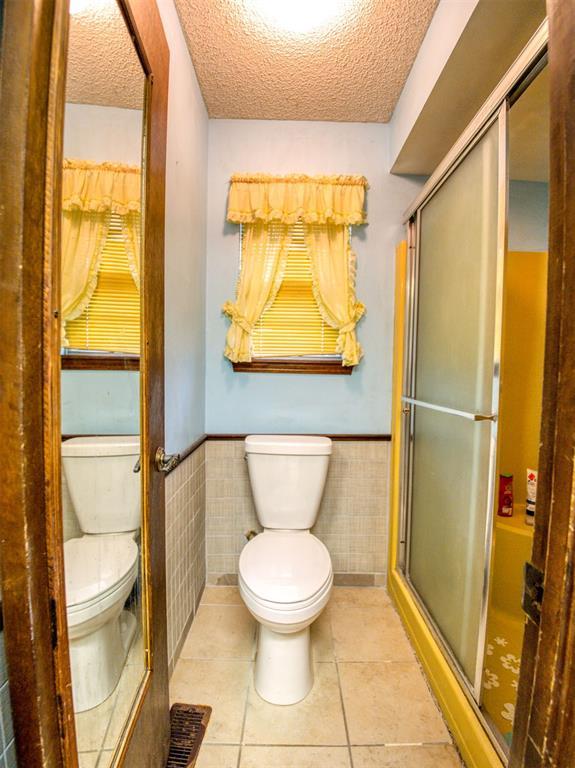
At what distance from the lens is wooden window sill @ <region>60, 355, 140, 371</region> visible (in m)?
0.66

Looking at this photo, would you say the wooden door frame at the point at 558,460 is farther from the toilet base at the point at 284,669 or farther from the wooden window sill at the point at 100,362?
the toilet base at the point at 284,669

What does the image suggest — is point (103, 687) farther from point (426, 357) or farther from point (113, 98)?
point (426, 357)

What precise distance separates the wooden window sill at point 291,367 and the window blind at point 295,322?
0.04 metres

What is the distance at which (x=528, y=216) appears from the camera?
2.05 m

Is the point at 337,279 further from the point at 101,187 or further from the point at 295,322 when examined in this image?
the point at 101,187

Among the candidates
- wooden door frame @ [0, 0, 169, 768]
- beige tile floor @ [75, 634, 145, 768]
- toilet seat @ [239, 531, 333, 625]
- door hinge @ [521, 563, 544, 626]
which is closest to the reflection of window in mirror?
wooden door frame @ [0, 0, 169, 768]

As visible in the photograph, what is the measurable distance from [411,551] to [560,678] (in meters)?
1.47

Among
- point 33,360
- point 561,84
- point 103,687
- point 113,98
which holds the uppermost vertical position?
point 113,98

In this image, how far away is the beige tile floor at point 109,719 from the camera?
27.2 inches

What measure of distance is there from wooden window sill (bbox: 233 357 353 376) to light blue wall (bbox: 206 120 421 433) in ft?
0.12

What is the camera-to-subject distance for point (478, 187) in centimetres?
122

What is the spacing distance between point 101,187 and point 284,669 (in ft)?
5.25

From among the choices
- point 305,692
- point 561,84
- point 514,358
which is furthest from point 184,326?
point 514,358

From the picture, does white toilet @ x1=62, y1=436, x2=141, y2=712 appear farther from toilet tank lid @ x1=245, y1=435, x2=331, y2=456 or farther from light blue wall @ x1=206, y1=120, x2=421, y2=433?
light blue wall @ x1=206, y1=120, x2=421, y2=433
